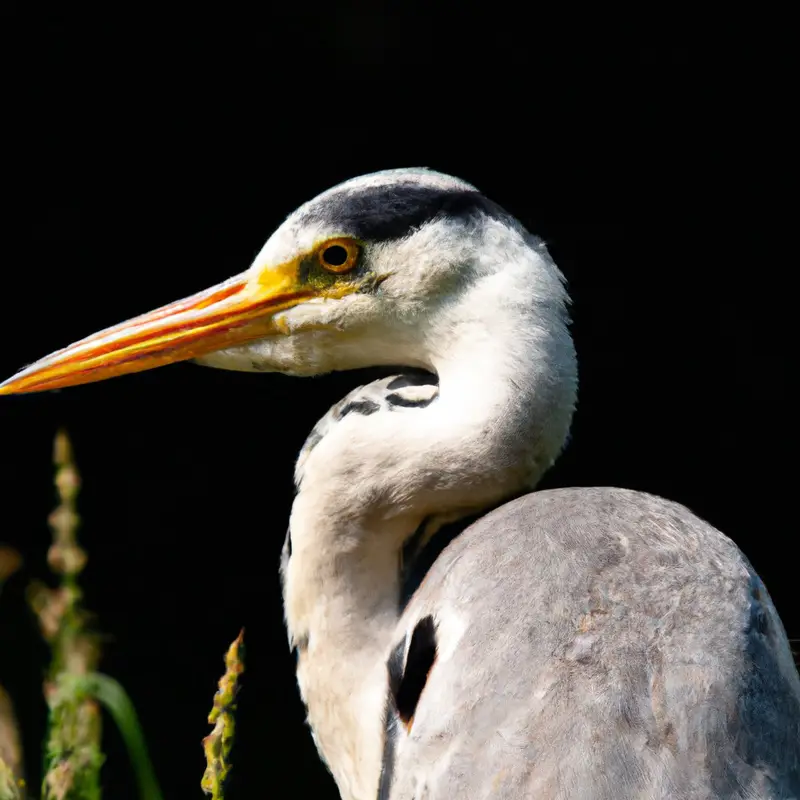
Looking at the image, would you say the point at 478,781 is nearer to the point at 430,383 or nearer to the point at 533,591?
the point at 533,591

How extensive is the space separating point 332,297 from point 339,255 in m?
0.07

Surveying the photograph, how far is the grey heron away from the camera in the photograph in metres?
1.64

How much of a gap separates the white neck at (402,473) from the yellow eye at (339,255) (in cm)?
20

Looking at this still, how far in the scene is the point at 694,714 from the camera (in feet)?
5.31

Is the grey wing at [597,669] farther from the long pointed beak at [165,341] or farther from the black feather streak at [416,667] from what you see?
the long pointed beak at [165,341]

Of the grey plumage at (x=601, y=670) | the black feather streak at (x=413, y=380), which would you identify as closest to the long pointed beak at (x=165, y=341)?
the black feather streak at (x=413, y=380)

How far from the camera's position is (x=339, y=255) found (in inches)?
86.1

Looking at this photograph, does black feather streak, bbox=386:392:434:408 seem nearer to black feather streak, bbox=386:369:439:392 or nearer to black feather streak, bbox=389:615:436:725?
black feather streak, bbox=386:369:439:392

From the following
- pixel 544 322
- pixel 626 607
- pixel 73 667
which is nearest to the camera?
pixel 73 667

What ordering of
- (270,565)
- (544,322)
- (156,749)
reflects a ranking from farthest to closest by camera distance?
(270,565), (156,749), (544,322)

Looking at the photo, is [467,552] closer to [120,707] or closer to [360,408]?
[360,408]

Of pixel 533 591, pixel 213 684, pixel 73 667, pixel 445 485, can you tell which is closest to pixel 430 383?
pixel 445 485

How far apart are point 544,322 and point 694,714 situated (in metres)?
0.70

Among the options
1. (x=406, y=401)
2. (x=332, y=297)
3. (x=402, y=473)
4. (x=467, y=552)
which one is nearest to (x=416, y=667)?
(x=467, y=552)
